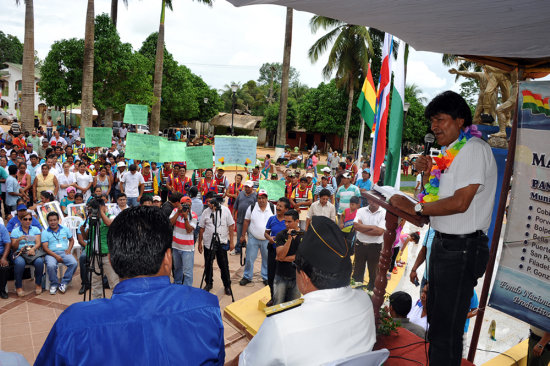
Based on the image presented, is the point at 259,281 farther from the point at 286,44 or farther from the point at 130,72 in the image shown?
the point at 130,72

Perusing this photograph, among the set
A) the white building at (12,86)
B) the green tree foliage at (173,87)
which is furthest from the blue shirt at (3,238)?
the white building at (12,86)

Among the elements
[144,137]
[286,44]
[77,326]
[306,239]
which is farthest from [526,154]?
[286,44]

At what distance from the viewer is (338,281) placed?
188 centimetres

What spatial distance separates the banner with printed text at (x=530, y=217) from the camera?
2.86 m

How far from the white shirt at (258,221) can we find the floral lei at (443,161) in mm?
4863

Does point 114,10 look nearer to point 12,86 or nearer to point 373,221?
point 373,221

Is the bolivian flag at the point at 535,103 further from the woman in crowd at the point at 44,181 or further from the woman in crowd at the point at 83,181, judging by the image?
the woman in crowd at the point at 44,181

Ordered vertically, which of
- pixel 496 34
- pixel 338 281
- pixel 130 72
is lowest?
pixel 338 281

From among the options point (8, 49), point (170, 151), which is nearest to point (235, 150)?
Answer: point (170, 151)

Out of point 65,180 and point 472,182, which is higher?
point 472,182

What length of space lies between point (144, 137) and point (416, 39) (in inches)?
370

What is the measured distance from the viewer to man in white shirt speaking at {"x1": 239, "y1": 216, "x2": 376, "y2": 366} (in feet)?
5.14

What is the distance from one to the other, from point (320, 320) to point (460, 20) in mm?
2000

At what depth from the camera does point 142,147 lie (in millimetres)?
11125
